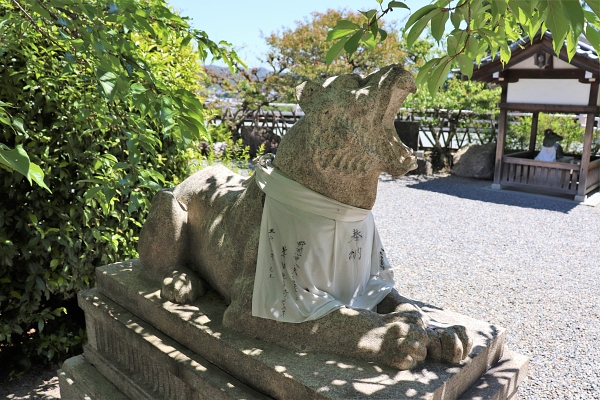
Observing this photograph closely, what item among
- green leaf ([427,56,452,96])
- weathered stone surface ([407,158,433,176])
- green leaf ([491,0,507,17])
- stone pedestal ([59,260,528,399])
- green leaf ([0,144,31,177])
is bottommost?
weathered stone surface ([407,158,433,176])

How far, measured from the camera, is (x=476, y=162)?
13266mm

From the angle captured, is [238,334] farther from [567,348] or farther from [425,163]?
[425,163]

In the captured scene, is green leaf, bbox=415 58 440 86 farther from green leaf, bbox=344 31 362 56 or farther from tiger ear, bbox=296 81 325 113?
tiger ear, bbox=296 81 325 113

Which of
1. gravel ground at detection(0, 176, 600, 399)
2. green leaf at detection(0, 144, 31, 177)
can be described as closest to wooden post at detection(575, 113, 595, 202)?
gravel ground at detection(0, 176, 600, 399)

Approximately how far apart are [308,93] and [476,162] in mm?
11958

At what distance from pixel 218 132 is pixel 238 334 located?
18.7ft

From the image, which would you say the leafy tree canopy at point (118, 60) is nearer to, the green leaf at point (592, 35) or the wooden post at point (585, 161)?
the green leaf at point (592, 35)

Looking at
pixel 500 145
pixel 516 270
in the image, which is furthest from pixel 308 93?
pixel 500 145

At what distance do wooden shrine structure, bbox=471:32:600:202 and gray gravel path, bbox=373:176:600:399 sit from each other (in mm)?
703

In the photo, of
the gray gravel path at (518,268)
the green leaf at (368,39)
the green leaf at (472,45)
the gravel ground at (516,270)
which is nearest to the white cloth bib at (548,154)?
the gravel ground at (516,270)

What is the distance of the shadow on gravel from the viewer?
10.1 meters

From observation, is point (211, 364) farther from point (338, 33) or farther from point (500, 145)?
point (500, 145)

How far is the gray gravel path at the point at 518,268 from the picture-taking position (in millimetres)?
4184

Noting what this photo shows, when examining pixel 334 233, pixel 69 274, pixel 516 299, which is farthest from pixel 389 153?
pixel 516 299
